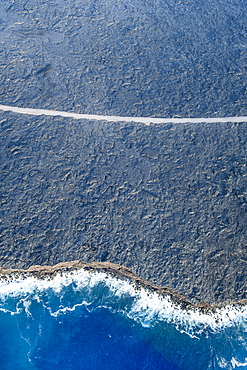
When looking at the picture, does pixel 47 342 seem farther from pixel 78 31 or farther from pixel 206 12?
pixel 206 12

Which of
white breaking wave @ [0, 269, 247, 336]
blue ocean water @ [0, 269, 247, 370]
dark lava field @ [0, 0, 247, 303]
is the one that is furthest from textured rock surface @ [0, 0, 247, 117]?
blue ocean water @ [0, 269, 247, 370]

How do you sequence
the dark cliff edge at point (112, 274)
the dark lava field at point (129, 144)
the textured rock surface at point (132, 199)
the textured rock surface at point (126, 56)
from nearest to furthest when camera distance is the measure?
the dark cliff edge at point (112, 274) < the textured rock surface at point (132, 199) < the dark lava field at point (129, 144) < the textured rock surface at point (126, 56)

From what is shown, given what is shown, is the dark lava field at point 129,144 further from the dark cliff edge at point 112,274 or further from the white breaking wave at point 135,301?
the white breaking wave at point 135,301

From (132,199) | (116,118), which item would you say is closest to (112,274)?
(132,199)

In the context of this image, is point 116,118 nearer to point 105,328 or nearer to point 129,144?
point 129,144

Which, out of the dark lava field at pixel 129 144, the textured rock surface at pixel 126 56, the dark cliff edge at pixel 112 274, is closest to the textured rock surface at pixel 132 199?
the dark lava field at pixel 129 144
